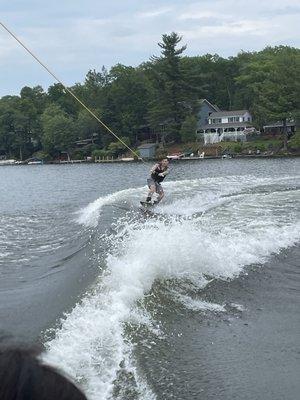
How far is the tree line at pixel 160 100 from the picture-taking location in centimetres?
8231

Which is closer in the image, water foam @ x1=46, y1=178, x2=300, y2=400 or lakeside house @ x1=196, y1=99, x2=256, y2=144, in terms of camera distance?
water foam @ x1=46, y1=178, x2=300, y2=400

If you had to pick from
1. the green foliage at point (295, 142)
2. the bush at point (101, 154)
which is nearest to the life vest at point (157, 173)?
the green foliage at point (295, 142)

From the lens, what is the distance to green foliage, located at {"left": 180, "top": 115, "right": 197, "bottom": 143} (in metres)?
87.1

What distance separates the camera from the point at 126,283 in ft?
28.5

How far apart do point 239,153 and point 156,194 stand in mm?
57394

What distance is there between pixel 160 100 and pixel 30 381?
90.5 metres

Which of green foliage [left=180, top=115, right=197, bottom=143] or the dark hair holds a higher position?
the dark hair

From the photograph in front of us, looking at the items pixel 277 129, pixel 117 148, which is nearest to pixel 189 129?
pixel 117 148

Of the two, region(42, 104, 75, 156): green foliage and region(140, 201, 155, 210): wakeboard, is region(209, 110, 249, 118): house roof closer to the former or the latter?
region(42, 104, 75, 156): green foliage

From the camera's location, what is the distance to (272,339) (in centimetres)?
689

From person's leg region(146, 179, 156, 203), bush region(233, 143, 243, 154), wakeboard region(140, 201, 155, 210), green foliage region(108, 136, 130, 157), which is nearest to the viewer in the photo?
wakeboard region(140, 201, 155, 210)

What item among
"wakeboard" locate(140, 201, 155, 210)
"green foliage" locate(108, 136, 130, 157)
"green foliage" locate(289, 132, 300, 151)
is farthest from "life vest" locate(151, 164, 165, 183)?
"green foliage" locate(108, 136, 130, 157)

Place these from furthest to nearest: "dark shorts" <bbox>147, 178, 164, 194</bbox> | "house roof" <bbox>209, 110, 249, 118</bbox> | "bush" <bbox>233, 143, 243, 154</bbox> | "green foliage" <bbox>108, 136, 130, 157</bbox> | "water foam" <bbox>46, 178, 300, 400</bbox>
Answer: "house roof" <bbox>209, 110, 249, 118</bbox>
"green foliage" <bbox>108, 136, 130, 157</bbox>
"bush" <bbox>233, 143, 243, 154</bbox>
"dark shorts" <bbox>147, 178, 164, 194</bbox>
"water foam" <bbox>46, 178, 300, 400</bbox>

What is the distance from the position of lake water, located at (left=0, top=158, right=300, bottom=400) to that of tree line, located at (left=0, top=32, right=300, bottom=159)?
216 ft
